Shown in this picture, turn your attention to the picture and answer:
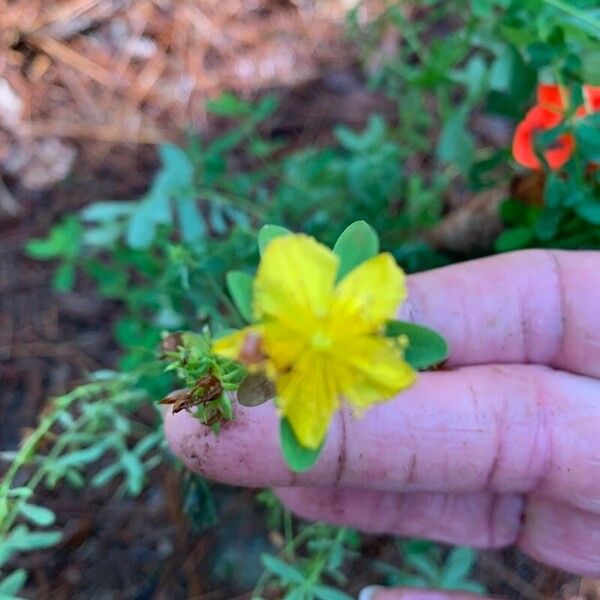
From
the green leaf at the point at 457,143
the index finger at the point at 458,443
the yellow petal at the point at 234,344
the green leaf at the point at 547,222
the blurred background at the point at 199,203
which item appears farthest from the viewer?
the green leaf at the point at 457,143

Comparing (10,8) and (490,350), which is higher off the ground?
(10,8)

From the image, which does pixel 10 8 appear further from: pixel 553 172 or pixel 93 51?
pixel 553 172

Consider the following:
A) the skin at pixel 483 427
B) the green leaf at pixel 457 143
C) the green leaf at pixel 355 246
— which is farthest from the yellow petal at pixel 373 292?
the green leaf at pixel 457 143

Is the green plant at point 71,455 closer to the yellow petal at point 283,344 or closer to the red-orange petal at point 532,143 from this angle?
the yellow petal at point 283,344

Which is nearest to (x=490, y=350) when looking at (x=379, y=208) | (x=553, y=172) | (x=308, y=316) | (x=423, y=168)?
(x=553, y=172)

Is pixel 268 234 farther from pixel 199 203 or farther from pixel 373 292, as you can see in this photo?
pixel 199 203

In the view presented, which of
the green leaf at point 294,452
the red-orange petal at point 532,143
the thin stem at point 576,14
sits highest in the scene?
the thin stem at point 576,14
